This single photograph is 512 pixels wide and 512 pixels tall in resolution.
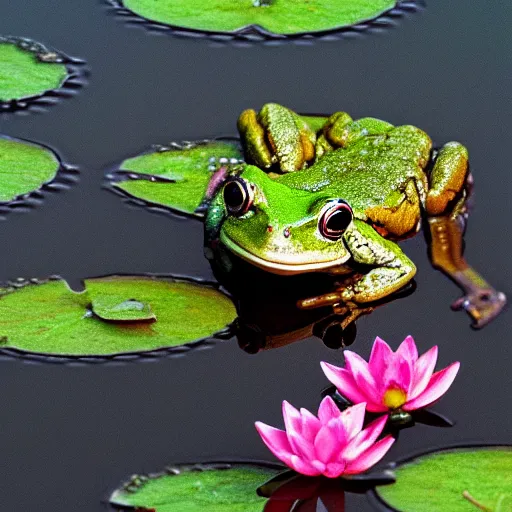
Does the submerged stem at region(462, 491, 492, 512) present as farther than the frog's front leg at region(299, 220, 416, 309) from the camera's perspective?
No

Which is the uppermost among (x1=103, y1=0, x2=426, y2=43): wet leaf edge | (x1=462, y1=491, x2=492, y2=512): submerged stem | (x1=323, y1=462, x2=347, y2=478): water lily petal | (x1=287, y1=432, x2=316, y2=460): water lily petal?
(x1=103, y1=0, x2=426, y2=43): wet leaf edge

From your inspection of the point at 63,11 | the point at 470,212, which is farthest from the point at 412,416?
the point at 63,11

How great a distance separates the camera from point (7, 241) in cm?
533

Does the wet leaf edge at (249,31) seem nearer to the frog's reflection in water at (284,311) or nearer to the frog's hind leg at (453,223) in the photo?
the frog's hind leg at (453,223)

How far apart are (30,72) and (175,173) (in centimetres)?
126

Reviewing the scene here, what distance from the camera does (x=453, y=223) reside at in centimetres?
565

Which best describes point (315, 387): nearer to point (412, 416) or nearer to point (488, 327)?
point (412, 416)

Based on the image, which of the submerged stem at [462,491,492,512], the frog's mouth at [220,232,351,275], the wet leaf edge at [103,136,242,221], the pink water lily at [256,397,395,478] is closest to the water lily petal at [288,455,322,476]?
the pink water lily at [256,397,395,478]

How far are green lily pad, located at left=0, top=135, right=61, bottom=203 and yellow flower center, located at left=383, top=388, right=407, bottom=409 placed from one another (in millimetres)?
2191

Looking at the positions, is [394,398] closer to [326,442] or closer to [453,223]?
[326,442]

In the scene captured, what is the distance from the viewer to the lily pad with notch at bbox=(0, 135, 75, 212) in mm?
5551

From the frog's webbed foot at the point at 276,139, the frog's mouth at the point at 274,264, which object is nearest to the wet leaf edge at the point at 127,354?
the frog's mouth at the point at 274,264

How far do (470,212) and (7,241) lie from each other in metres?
2.23

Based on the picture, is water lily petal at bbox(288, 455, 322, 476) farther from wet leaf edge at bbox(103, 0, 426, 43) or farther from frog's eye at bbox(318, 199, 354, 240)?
wet leaf edge at bbox(103, 0, 426, 43)
